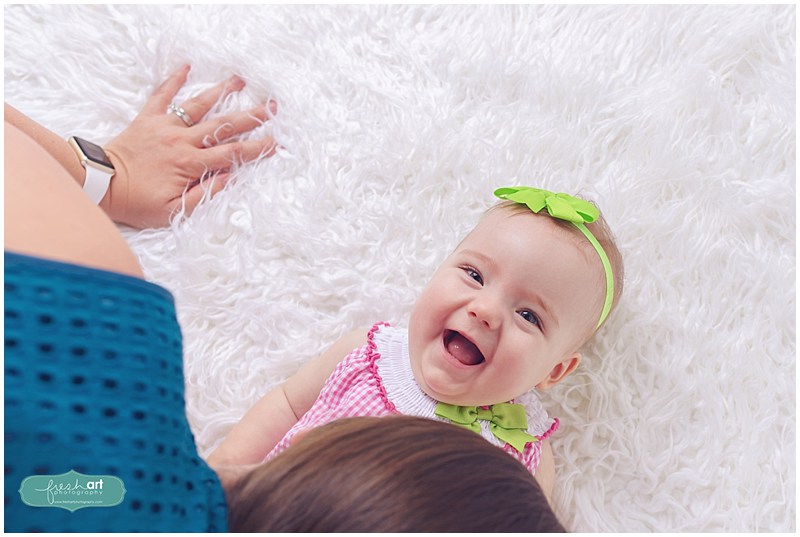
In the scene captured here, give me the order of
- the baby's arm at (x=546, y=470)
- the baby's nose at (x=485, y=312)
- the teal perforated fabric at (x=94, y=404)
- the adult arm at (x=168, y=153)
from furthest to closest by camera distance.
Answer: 1. the adult arm at (x=168, y=153)
2. the baby's arm at (x=546, y=470)
3. the baby's nose at (x=485, y=312)
4. the teal perforated fabric at (x=94, y=404)

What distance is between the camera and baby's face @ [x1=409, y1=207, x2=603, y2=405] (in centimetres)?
102

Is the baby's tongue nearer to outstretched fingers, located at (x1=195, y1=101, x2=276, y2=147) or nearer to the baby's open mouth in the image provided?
the baby's open mouth

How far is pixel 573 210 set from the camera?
1.07 meters

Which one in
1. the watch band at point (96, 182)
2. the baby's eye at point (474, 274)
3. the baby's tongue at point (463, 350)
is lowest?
the watch band at point (96, 182)

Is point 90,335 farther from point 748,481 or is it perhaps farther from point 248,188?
point 748,481

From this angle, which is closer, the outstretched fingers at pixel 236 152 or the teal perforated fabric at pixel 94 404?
the teal perforated fabric at pixel 94 404

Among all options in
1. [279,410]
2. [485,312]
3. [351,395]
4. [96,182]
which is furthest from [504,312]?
[96,182]

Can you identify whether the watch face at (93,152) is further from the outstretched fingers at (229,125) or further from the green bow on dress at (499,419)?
the green bow on dress at (499,419)

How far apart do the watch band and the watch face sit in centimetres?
2

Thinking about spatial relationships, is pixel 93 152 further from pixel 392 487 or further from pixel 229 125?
pixel 392 487

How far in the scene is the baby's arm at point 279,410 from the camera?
3.51 feet

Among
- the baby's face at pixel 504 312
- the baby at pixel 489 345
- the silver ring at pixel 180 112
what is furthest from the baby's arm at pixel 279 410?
the silver ring at pixel 180 112

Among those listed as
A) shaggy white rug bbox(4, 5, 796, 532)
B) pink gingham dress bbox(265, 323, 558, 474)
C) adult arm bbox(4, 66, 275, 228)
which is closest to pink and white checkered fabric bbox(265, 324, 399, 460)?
pink gingham dress bbox(265, 323, 558, 474)

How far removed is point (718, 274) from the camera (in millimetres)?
1228
